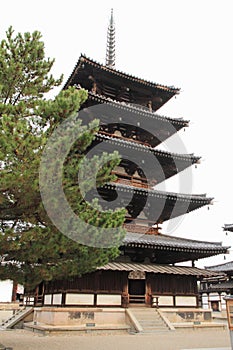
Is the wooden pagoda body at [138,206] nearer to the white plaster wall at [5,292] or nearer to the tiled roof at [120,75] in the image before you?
the tiled roof at [120,75]

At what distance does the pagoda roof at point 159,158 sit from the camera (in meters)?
18.1

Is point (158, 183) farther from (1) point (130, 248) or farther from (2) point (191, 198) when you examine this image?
(1) point (130, 248)

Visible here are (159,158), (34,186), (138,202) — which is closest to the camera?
(34,186)

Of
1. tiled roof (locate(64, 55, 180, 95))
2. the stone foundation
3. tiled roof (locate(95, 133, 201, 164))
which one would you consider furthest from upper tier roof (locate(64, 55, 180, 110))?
the stone foundation

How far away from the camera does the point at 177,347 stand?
10.4 m

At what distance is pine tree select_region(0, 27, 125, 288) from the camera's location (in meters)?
7.77

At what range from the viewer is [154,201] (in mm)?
18312

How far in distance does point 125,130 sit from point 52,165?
517 inches

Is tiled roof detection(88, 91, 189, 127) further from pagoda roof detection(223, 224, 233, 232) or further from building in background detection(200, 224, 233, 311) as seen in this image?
pagoda roof detection(223, 224, 233, 232)

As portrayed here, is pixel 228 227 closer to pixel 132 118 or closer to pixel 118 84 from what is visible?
pixel 132 118

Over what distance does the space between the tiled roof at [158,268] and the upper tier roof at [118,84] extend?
10635mm

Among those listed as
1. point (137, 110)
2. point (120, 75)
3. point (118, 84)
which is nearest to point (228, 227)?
point (137, 110)

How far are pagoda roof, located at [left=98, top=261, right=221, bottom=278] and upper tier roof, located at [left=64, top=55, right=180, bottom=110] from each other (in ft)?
34.8

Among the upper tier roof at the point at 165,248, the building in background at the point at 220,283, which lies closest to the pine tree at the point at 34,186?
the upper tier roof at the point at 165,248
